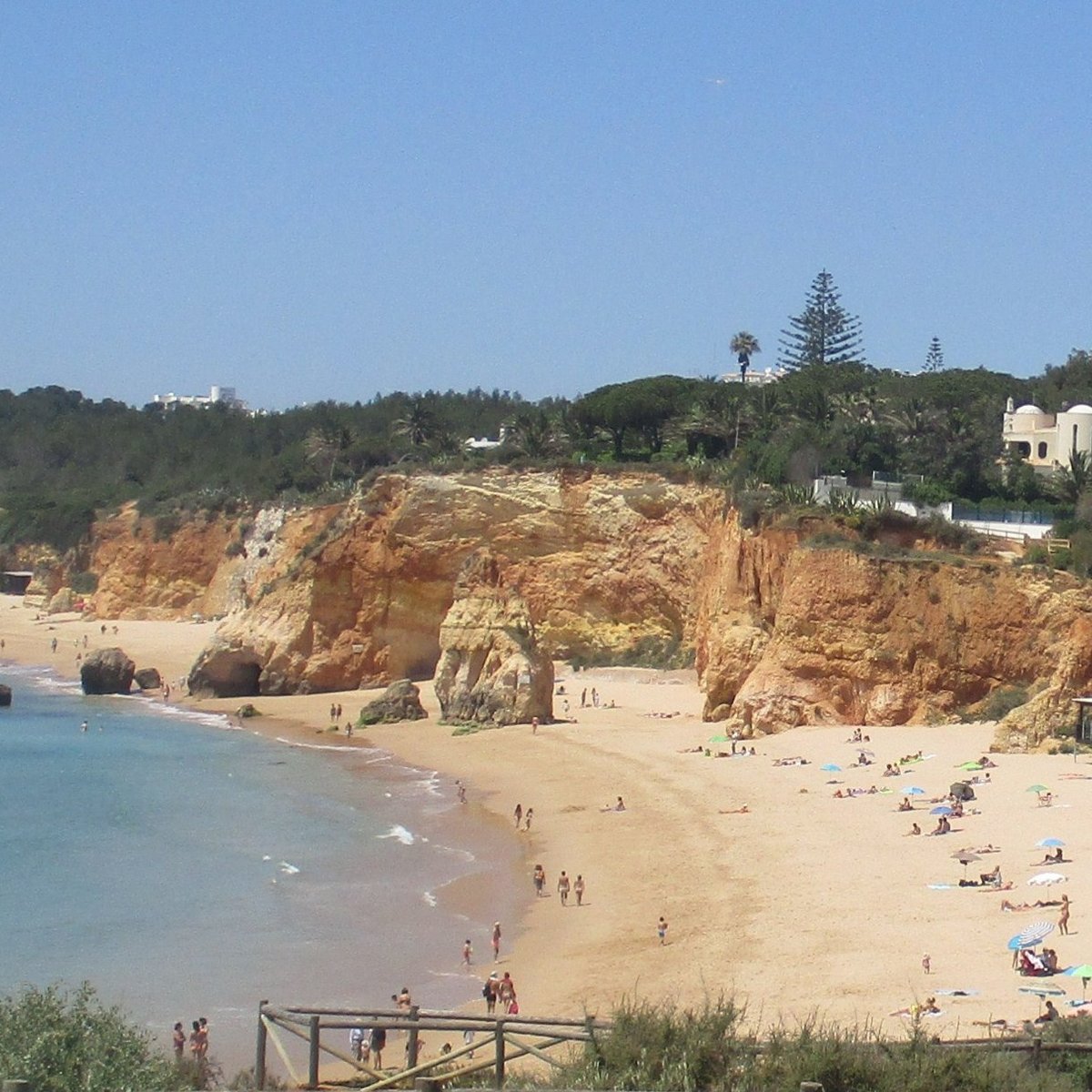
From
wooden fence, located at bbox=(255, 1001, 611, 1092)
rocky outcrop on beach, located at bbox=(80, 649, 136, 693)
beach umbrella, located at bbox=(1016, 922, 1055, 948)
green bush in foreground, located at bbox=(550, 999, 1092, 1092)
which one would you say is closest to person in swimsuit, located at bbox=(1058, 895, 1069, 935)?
beach umbrella, located at bbox=(1016, 922, 1055, 948)

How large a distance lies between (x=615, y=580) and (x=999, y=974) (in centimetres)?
3405

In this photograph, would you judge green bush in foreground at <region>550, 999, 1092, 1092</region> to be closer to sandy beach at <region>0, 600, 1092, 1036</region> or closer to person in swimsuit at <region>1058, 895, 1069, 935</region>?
sandy beach at <region>0, 600, 1092, 1036</region>

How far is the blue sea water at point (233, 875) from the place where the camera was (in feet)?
66.3

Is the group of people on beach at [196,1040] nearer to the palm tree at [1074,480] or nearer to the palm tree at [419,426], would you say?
the palm tree at [1074,480]

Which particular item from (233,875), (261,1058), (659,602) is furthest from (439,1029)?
(659,602)

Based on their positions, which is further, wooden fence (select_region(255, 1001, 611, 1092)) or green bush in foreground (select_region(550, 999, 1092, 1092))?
wooden fence (select_region(255, 1001, 611, 1092))

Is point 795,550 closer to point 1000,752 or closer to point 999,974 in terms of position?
point 1000,752

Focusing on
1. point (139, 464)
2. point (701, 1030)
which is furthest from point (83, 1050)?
point (139, 464)

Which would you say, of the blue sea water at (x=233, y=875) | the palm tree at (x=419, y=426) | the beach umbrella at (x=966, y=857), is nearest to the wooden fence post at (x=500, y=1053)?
the blue sea water at (x=233, y=875)

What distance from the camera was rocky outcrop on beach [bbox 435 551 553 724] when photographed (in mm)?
41719

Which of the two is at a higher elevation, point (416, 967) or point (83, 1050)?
point (83, 1050)

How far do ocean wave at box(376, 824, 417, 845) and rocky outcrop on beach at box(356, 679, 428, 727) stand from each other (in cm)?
1325

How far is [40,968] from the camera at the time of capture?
20516mm

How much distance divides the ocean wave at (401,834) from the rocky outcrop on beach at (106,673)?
24.6 metres
